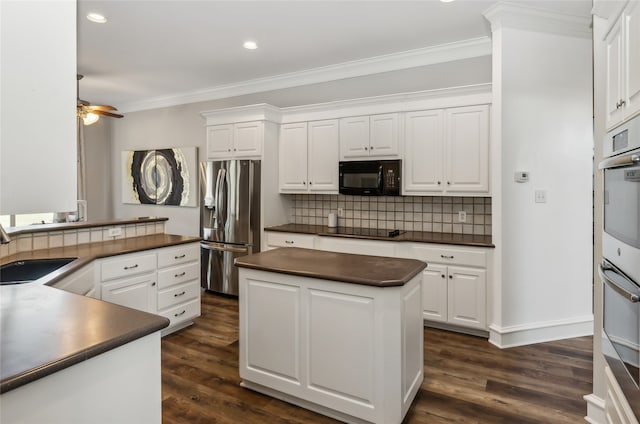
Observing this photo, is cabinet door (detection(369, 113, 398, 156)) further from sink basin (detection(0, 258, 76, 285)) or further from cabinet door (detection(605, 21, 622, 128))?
sink basin (detection(0, 258, 76, 285))

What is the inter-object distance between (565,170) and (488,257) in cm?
101

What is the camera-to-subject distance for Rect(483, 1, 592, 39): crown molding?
9.96ft

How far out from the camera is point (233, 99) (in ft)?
17.3

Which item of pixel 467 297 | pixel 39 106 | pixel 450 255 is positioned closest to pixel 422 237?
pixel 450 255

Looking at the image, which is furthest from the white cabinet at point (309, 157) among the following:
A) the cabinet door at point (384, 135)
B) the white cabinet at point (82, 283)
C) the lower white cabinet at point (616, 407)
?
the lower white cabinet at point (616, 407)

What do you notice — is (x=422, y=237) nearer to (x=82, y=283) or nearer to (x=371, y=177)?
(x=371, y=177)

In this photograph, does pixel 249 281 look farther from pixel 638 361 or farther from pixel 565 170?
pixel 565 170

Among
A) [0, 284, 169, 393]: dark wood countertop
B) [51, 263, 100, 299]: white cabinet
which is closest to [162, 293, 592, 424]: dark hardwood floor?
[51, 263, 100, 299]: white cabinet

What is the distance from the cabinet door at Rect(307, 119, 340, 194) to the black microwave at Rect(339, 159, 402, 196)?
0.17 meters

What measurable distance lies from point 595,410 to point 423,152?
95.0 inches

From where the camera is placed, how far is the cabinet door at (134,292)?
288cm

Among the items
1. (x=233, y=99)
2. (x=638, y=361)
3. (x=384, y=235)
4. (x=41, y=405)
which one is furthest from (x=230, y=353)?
(x=233, y=99)

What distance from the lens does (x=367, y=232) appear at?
4.03m

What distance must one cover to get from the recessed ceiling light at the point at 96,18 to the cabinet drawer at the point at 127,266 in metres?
2.07
